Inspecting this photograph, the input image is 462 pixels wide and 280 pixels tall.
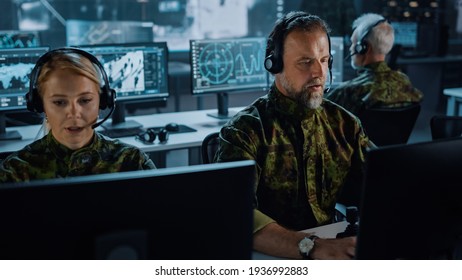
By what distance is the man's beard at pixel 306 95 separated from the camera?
1770 mm

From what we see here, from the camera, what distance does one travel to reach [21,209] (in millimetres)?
760

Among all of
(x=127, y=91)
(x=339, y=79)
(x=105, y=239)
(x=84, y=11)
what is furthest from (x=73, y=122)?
(x=84, y=11)

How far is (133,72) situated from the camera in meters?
3.16

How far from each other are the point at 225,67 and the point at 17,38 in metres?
1.21

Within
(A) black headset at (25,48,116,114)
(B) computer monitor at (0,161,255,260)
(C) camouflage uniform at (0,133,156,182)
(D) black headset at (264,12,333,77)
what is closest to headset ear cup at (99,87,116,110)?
(A) black headset at (25,48,116,114)

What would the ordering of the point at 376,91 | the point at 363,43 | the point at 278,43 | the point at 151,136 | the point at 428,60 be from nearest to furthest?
the point at 278,43, the point at 151,136, the point at 376,91, the point at 363,43, the point at 428,60

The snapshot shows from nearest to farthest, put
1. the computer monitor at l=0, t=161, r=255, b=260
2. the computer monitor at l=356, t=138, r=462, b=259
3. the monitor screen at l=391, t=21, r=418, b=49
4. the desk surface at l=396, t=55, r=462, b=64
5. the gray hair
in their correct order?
the computer monitor at l=0, t=161, r=255, b=260 → the computer monitor at l=356, t=138, r=462, b=259 → the gray hair → the desk surface at l=396, t=55, r=462, b=64 → the monitor screen at l=391, t=21, r=418, b=49

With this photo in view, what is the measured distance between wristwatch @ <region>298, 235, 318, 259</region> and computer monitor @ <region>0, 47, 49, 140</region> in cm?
199

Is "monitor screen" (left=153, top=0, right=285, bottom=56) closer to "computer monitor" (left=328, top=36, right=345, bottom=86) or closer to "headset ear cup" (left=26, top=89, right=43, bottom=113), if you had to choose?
"computer monitor" (left=328, top=36, right=345, bottom=86)

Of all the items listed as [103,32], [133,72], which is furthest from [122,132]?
[103,32]

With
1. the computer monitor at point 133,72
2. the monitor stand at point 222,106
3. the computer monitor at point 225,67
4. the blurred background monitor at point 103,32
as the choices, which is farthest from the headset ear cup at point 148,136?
the blurred background monitor at point 103,32

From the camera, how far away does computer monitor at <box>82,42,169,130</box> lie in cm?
310

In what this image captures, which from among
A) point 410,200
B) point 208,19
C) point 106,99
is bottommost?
point 410,200

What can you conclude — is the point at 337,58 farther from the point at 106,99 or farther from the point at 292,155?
the point at 106,99
